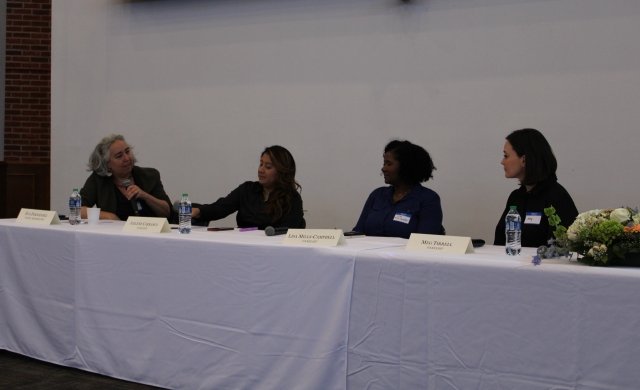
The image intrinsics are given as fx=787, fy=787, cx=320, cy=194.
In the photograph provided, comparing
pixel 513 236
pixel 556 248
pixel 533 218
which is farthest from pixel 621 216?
pixel 533 218

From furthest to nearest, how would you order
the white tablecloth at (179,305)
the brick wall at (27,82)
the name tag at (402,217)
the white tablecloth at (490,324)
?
the brick wall at (27,82)
the name tag at (402,217)
the white tablecloth at (179,305)
the white tablecloth at (490,324)

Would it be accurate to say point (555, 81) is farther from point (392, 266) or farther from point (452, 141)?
point (392, 266)

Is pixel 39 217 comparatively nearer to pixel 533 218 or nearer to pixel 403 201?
pixel 403 201

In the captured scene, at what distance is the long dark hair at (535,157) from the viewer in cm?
316

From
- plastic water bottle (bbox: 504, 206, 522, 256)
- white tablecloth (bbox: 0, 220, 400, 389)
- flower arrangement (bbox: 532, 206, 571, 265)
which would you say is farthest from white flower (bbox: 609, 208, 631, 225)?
white tablecloth (bbox: 0, 220, 400, 389)

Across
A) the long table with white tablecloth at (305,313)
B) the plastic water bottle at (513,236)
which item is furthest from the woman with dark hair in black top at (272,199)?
the plastic water bottle at (513,236)

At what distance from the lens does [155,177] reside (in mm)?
4266

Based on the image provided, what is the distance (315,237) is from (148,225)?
834mm

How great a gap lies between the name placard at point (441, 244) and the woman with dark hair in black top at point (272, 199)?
49.7 inches

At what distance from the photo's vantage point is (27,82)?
741 centimetres

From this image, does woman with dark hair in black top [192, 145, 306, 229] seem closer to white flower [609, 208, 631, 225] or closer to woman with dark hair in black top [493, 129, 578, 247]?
woman with dark hair in black top [493, 129, 578, 247]

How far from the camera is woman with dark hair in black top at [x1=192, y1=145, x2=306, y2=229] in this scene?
149 inches

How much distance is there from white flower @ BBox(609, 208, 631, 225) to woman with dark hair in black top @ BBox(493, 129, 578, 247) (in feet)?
2.98

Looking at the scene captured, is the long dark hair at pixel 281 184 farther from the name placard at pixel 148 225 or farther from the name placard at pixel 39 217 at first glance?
the name placard at pixel 39 217
